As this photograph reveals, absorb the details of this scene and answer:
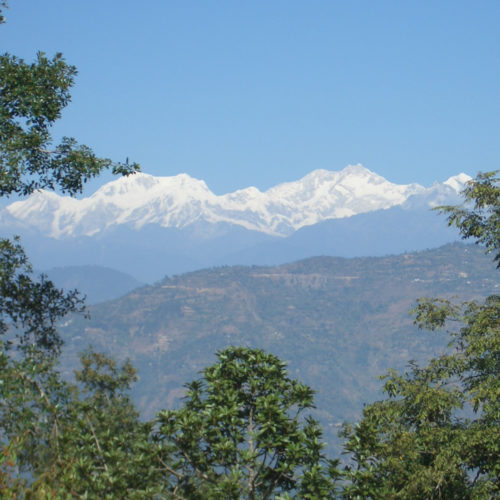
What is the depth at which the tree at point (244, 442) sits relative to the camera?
9250 mm

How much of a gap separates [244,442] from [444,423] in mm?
7469

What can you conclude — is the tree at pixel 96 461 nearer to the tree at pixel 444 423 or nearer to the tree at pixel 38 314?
the tree at pixel 38 314

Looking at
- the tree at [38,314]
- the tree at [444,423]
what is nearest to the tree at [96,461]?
the tree at [38,314]

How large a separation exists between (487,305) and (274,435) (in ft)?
28.8

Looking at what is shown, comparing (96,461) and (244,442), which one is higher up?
(244,442)

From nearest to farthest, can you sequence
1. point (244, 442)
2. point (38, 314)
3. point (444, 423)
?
point (244, 442) → point (38, 314) → point (444, 423)

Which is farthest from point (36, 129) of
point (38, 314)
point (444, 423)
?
point (444, 423)

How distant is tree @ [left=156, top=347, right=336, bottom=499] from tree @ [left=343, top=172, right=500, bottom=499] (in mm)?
874

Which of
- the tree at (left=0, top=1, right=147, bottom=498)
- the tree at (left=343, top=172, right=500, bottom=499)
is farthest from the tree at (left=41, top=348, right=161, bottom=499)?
the tree at (left=343, top=172, right=500, bottom=499)

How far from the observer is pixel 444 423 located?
598 inches

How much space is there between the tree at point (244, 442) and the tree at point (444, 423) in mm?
874

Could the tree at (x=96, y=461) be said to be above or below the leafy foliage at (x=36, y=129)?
below

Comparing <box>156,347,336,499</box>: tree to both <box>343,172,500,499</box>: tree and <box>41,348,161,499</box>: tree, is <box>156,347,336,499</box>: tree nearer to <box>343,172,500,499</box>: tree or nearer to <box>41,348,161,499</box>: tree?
<box>41,348,161,499</box>: tree

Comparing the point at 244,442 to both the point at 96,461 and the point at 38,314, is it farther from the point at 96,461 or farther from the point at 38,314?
the point at 38,314
